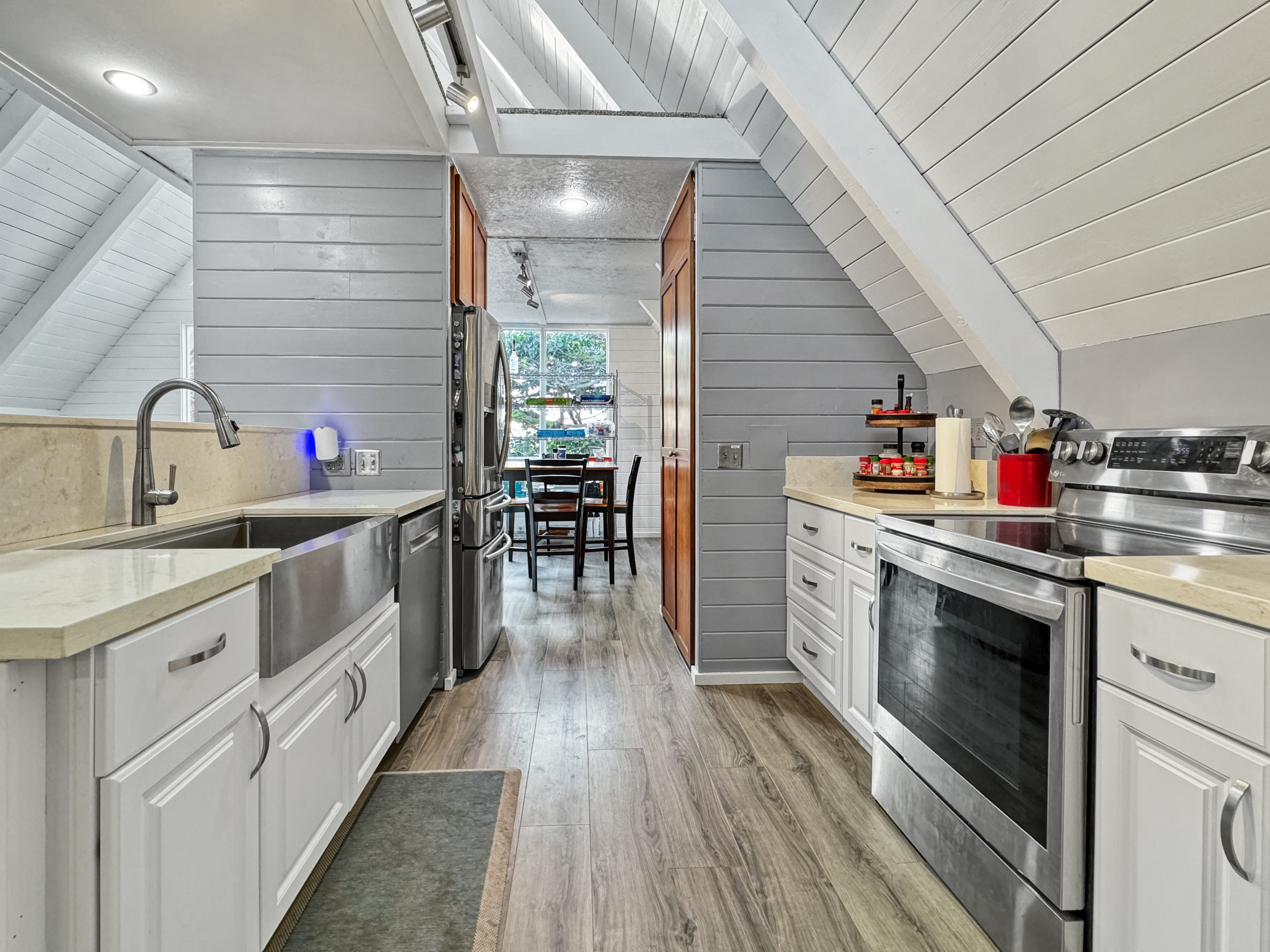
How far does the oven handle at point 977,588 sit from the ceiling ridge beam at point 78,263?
17.1ft

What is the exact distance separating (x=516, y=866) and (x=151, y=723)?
1.10 m

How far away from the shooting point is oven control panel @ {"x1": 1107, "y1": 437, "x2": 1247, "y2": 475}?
144 centimetres

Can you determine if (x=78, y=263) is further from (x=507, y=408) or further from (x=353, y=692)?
(x=353, y=692)

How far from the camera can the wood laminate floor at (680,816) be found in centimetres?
148

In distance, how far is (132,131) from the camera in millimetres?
2646

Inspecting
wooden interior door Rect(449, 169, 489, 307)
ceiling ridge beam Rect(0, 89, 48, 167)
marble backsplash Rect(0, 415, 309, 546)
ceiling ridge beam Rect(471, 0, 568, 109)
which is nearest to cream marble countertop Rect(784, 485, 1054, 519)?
wooden interior door Rect(449, 169, 489, 307)

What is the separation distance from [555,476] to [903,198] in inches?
121

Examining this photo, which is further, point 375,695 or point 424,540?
point 424,540

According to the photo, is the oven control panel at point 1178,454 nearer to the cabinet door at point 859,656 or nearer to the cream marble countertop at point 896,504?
the cream marble countertop at point 896,504

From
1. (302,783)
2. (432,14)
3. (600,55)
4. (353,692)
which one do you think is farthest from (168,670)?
(600,55)

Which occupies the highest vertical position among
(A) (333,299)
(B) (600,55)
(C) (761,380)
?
(B) (600,55)

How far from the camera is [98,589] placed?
0.92 meters

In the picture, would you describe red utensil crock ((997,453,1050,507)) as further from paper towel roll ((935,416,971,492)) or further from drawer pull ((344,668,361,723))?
drawer pull ((344,668,361,723))

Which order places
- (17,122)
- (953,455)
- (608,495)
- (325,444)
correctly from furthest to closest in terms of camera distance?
(608,495)
(17,122)
(325,444)
(953,455)
